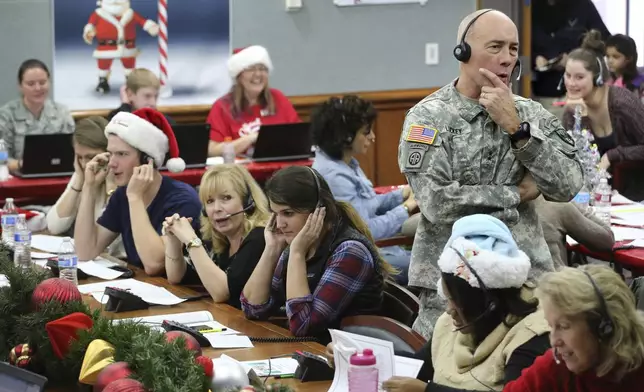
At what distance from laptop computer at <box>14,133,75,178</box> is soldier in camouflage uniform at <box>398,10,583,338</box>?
12.4 ft

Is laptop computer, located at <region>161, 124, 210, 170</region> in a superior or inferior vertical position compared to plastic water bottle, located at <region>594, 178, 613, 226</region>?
superior

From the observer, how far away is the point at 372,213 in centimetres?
575

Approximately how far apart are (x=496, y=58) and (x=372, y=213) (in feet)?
8.03

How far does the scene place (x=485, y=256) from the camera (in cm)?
281

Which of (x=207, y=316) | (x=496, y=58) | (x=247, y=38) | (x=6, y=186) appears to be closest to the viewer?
(x=496, y=58)

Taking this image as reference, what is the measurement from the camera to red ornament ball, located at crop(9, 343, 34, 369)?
3174 millimetres

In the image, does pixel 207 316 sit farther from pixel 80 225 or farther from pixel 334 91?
pixel 334 91

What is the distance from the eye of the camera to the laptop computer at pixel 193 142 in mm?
7098

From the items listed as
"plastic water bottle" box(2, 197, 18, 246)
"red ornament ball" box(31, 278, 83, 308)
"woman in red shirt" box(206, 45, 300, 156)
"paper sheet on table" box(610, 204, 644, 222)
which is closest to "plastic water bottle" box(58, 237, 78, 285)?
"plastic water bottle" box(2, 197, 18, 246)

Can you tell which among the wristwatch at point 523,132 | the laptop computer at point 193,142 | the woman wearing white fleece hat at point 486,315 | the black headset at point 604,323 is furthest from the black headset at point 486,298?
the laptop computer at point 193,142

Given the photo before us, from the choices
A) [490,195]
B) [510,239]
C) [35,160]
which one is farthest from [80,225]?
[510,239]

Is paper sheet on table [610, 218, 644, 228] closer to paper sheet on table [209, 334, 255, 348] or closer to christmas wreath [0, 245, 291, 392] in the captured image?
paper sheet on table [209, 334, 255, 348]

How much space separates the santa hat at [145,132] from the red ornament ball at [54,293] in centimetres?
179

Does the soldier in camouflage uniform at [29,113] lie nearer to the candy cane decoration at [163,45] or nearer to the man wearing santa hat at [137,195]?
the candy cane decoration at [163,45]
